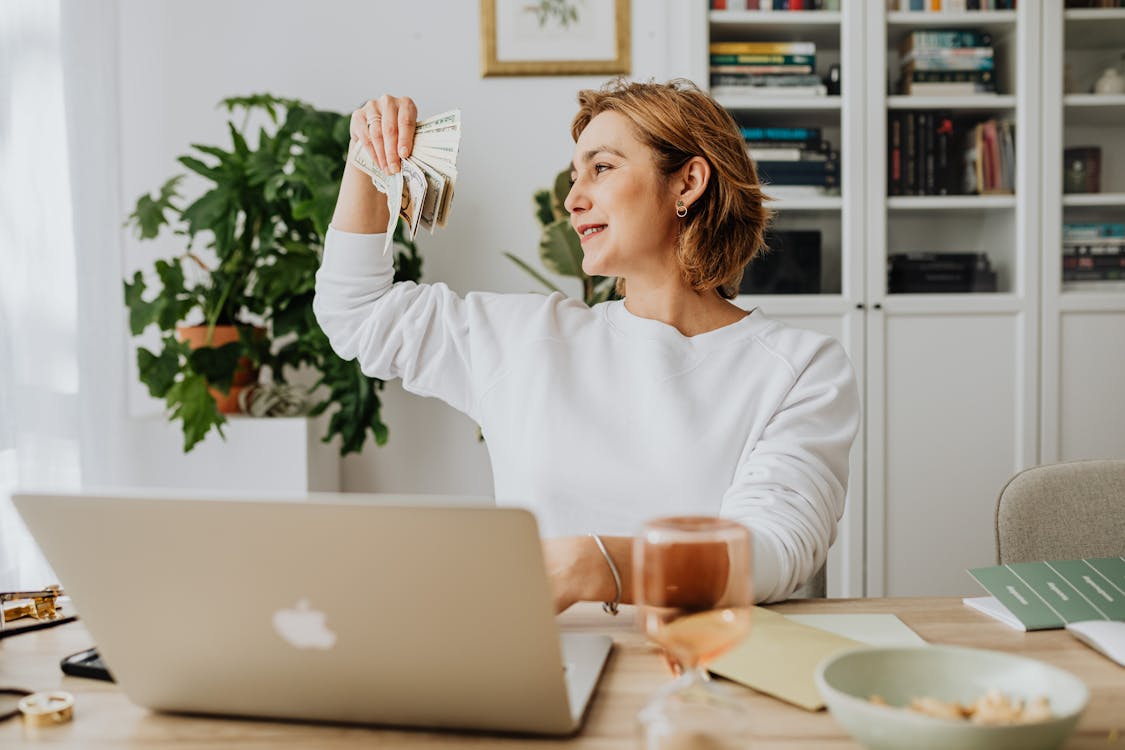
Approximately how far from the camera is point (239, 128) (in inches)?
125

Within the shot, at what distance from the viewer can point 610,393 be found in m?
1.50

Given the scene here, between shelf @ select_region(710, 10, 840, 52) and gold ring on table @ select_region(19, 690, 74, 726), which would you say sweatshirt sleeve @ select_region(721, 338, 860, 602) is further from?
shelf @ select_region(710, 10, 840, 52)

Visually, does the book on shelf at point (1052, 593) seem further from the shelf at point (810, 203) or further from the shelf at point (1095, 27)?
the shelf at point (1095, 27)

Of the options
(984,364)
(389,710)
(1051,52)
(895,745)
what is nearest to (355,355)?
(389,710)

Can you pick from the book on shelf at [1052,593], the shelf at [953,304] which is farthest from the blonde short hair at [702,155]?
the shelf at [953,304]

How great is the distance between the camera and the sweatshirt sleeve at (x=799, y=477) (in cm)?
114

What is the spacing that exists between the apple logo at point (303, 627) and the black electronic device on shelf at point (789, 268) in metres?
2.44

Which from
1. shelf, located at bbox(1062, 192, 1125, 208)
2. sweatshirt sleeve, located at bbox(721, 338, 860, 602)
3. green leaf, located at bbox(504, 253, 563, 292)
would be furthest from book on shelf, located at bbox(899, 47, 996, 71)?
sweatshirt sleeve, located at bbox(721, 338, 860, 602)

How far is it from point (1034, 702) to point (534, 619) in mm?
327

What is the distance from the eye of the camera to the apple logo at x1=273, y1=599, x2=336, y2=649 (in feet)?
2.33

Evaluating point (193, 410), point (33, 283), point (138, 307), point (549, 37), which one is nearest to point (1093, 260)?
point (549, 37)

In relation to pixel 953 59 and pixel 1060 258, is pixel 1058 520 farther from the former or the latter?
pixel 953 59

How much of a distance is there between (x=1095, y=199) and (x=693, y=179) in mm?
1911

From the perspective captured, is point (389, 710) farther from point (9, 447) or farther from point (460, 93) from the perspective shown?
point (460, 93)
